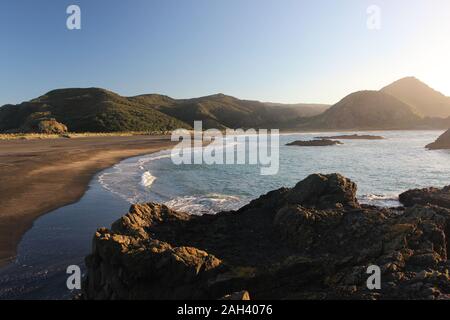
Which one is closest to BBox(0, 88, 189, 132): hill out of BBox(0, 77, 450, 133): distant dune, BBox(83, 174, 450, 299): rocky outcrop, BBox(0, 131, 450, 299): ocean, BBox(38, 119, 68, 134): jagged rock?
BBox(0, 77, 450, 133): distant dune

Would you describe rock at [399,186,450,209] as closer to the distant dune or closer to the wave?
the wave

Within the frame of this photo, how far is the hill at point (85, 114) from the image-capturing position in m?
117

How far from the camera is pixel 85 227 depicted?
12727 mm

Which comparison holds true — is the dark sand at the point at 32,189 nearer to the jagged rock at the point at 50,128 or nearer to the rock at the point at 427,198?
the rock at the point at 427,198

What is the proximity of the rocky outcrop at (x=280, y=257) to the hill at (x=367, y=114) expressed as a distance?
17649 centimetres

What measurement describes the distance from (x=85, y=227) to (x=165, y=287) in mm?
7302

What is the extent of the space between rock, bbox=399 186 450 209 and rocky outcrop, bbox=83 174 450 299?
5.98 metres

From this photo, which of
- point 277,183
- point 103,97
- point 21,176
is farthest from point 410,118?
point 21,176

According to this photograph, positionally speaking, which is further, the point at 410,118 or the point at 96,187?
the point at 410,118

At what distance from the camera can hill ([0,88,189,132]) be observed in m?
117

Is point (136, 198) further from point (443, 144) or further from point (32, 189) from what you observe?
point (443, 144)

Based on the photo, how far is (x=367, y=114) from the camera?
179 metres

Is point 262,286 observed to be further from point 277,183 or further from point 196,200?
point 277,183

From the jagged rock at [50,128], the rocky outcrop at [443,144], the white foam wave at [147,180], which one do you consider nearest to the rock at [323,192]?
the white foam wave at [147,180]
